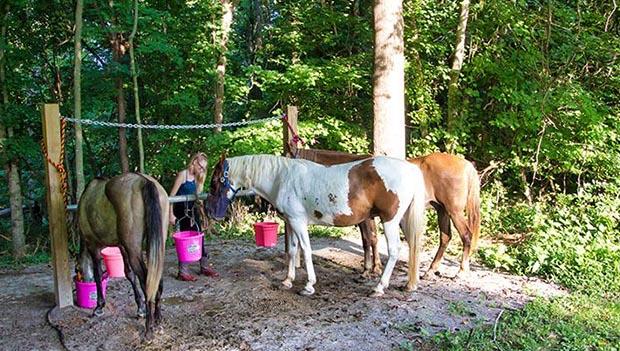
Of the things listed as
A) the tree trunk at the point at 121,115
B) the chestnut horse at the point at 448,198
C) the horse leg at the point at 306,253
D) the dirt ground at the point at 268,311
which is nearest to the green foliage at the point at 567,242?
the dirt ground at the point at 268,311

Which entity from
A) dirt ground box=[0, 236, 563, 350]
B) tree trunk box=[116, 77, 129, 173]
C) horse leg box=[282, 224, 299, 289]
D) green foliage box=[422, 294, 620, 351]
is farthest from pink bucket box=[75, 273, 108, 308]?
tree trunk box=[116, 77, 129, 173]

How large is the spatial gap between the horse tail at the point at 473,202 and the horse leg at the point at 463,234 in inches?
4.4

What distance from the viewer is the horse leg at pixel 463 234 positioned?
5273 millimetres

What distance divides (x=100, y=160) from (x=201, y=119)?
2.77 meters

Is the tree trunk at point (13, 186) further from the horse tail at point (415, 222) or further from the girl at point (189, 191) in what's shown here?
the horse tail at point (415, 222)

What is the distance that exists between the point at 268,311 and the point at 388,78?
378 cm

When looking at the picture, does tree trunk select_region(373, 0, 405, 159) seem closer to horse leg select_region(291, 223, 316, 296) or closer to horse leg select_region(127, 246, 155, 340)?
horse leg select_region(291, 223, 316, 296)

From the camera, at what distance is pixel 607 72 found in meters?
8.49

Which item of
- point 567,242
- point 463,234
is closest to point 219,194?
point 463,234

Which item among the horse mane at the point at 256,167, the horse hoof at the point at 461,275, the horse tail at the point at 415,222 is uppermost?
the horse mane at the point at 256,167

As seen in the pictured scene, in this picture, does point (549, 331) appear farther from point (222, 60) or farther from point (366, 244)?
point (222, 60)

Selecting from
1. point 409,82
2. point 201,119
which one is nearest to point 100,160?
point 201,119

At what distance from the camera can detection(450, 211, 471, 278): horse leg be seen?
527 centimetres

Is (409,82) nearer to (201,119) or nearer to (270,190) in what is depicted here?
(201,119)
